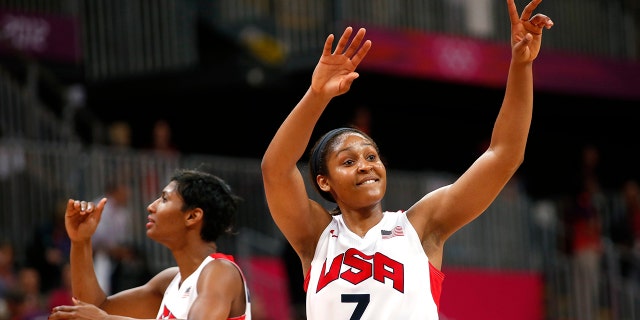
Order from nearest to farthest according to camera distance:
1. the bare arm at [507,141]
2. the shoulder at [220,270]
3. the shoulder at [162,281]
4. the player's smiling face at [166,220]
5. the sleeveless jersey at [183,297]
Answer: the bare arm at [507,141], the shoulder at [220,270], the sleeveless jersey at [183,297], the player's smiling face at [166,220], the shoulder at [162,281]

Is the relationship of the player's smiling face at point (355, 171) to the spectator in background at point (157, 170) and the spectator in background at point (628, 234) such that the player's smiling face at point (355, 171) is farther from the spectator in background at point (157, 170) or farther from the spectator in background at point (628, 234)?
the spectator in background at point (628, 234)

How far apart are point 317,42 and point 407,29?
1.60m

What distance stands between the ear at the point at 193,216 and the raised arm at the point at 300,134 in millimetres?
1143


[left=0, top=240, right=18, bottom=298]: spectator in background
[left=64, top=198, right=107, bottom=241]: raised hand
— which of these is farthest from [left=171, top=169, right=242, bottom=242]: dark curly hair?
[left=0, top=240, right=18, bottom=298]: spectator in background

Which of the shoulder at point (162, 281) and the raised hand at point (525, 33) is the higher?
the raised hand at point (525, 33)

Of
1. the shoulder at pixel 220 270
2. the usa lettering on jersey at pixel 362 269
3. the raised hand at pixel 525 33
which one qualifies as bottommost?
the shoulder at pixel 220 270

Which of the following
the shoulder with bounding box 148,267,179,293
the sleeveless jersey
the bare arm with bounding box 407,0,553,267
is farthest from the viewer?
the shoulder with bounding box 148,267,179,293

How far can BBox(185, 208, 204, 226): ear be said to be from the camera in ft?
22.8

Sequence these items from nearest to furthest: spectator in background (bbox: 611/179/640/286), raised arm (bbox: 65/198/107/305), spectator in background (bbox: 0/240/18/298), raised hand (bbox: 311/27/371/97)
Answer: raised hand (bbox: 311/27/371/97)
raised arm (bbox: 65/198/107/305)
spectator in background (bbox: 0/240/18/298)
spectator in background (bbox: 611/179/640/286)

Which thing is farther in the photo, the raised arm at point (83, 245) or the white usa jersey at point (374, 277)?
the raised arm at point (83, 245)

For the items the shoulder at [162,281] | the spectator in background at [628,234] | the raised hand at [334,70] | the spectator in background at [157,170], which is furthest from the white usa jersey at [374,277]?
the spectator in background at [628,234]

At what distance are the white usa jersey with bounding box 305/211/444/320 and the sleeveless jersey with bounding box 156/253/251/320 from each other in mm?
853

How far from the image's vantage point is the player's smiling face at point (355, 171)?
5891 mm

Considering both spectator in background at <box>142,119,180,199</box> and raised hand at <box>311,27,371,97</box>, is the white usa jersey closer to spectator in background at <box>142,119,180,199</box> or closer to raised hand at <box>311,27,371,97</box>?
raised hand at <box>311,27,371,97</box>
